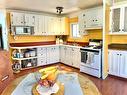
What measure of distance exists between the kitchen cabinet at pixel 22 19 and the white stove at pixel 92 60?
2.37 meters

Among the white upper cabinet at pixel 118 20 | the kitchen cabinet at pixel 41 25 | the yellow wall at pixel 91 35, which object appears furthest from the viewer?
the kitchen cabinet at pixel 41 25

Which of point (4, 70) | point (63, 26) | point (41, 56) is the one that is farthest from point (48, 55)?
point (4, 70)

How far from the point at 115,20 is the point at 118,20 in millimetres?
102

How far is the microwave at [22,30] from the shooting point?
4.77m

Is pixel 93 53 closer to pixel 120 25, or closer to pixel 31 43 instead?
pixel 120 25

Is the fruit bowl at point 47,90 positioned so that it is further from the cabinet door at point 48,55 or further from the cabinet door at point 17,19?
the cabinet door at point 48,55

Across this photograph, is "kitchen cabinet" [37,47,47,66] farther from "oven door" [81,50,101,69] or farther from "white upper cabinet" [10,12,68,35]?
"oven door" [81,50,101,69]

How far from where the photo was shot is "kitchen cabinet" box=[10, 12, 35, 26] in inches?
187

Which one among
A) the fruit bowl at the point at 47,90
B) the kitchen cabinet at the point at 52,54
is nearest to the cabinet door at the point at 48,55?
the kitchen cabinet at the point at 52,54

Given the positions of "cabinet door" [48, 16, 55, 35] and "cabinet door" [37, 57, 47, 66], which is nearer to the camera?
"cabinet door" [37, 57, 47, 66]

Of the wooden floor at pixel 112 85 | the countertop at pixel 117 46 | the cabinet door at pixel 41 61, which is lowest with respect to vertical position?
the wooden floor at pixel 112 85

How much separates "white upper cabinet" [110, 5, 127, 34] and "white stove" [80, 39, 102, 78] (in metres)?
0.75

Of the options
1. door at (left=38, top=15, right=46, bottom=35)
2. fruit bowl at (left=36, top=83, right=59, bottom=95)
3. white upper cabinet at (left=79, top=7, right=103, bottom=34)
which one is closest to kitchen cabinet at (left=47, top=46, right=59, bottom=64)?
door at (left=38, top=15, right=46, bottom=35)

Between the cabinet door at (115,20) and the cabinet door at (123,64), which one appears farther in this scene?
the cabinet door at (115,20)
